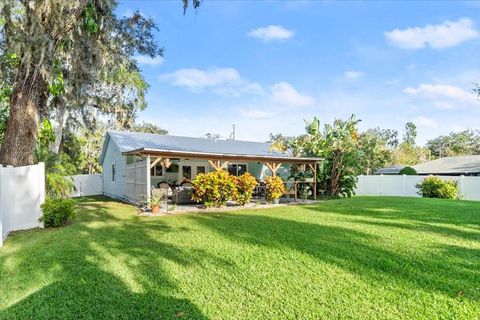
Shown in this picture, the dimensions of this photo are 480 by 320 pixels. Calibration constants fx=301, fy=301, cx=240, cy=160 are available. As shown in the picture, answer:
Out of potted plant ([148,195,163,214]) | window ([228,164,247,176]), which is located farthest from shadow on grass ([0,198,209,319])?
window ([228,164,247,176])

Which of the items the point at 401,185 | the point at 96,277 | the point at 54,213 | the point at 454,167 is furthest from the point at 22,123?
the point at 454,167

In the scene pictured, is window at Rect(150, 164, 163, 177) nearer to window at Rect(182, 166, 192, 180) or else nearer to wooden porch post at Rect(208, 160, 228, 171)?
window at Rect(182, 166, 192, 180)

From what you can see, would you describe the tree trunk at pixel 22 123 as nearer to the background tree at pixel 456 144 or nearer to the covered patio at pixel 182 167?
the covered patio at pixel 182 167

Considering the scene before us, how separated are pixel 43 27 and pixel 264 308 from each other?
8298mm

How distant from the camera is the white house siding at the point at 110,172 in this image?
16422mm

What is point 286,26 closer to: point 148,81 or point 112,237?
point 148,81

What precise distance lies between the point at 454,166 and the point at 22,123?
1240 inches

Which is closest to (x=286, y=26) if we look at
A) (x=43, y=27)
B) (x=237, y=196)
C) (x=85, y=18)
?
(x=237, y=196)

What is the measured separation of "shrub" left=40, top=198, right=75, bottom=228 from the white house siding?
8.45 metres

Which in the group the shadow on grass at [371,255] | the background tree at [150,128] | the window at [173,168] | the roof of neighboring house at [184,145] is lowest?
the shadow on grass at [371,255]

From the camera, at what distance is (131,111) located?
19125mm

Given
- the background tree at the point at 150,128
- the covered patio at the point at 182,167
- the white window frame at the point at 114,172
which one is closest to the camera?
the covered patio at the point at 182,167

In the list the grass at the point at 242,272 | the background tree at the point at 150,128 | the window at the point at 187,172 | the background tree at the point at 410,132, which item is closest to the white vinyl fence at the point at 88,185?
the window at the point at 187,172

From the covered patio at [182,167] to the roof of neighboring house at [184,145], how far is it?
0.54 meters
